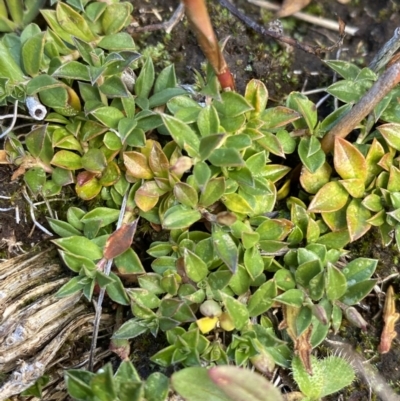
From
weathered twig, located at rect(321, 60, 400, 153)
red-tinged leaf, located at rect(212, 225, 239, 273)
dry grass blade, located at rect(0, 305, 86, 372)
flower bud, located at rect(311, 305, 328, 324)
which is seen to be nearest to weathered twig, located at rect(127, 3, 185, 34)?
weathered twig, located at rect(321, 60, 400, 153)

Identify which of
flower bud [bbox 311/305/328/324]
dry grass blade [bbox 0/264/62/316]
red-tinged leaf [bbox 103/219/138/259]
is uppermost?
A: red-tinged leaf [bbox 103/219/138/259]

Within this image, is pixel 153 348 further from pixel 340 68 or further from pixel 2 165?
pixel 340 68

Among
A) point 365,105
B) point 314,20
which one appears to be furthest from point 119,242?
point 314,20

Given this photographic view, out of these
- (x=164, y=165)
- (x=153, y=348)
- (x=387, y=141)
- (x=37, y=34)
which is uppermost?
(x=37, y=34)

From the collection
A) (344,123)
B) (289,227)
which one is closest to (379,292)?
(289,227)

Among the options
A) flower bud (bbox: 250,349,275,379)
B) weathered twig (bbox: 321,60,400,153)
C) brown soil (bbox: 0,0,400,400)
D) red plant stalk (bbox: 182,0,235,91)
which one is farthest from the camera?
brown soil (bbox: 0,0,400,400)

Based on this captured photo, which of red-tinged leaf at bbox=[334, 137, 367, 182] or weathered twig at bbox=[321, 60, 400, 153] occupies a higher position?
weathered twig at bbox=[321, 60, 400, 153]

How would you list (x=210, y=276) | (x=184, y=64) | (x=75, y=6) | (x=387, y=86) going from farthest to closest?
(x=184, y=64) → (x=75, y=6) → (x=210, y=276) → (x=387, y=86)

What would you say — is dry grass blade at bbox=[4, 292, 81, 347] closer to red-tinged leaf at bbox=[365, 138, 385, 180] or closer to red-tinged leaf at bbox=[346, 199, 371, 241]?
red-tinged leaf at bbox=[346, 199, 371, 241]
